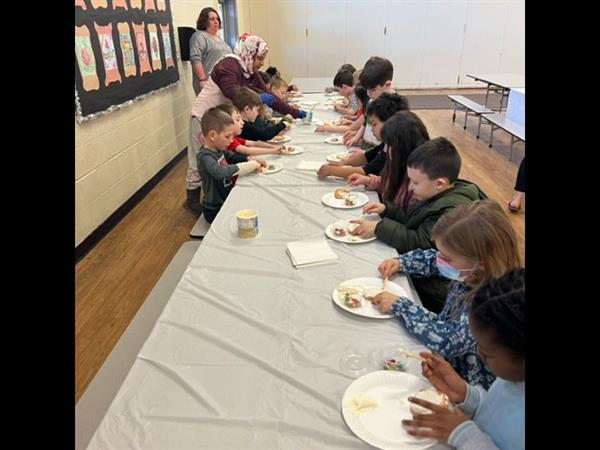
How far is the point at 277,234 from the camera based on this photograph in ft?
6.23

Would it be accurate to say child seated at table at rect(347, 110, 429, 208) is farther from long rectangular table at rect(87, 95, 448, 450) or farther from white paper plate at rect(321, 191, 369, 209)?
long rectangular table at rect(87, 95, 448, 450)

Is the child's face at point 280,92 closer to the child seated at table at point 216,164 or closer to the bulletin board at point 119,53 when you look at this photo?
the bulletin board at point 119,53

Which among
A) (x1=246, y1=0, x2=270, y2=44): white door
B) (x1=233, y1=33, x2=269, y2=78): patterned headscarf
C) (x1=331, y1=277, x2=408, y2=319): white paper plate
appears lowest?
(x1=331, y1=277, x2=408, y2=319): white paper plate

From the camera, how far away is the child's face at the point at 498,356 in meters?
0.83

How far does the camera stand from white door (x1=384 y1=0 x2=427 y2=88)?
9.38m

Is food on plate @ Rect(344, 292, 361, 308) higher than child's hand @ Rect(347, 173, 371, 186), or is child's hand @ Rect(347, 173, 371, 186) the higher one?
child's hand @ Rect(347, 173, 371, 186)

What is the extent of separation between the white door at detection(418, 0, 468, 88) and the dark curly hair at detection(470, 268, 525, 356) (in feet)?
32.9

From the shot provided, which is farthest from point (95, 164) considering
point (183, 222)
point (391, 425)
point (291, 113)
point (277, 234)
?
point (391, 425)

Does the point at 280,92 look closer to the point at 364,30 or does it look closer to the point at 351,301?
the point at 351,301

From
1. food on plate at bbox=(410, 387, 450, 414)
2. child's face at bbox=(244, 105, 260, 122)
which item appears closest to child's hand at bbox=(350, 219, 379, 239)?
food on plate at bbox=(410, 387, 450, 414)

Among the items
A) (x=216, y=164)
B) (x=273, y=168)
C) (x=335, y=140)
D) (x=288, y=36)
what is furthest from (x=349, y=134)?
(x=288, y=36)

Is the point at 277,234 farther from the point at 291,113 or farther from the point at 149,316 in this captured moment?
the point at 291,113

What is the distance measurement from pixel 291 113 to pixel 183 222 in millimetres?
1478

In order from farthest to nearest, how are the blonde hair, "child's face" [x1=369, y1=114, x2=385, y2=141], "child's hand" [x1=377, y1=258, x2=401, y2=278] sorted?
"child's face" [x1=369, y1=114, x2=385, y2=141] → "child's hand" [x1=377, y1=258, x2=401, y2=278] → the blonde hair
